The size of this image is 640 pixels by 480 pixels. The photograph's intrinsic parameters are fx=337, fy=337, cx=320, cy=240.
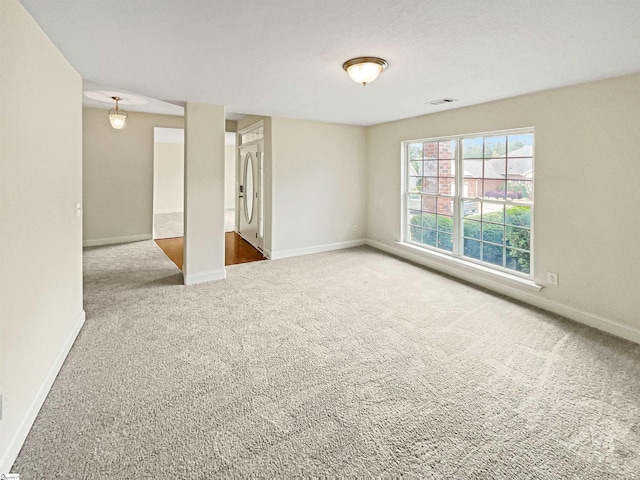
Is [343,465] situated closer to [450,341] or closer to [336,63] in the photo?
[450,341]

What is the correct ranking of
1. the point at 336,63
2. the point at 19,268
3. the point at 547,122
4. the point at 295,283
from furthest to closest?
the point at 295,283 < the point at 547,122 < the point at 336,63 < the point at 19,268

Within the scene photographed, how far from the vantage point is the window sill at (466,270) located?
388 centimetres

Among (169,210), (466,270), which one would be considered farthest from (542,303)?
(169,210)

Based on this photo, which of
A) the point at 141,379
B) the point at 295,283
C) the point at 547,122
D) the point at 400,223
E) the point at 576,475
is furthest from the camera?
the point at 400,223

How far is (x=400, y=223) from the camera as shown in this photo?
5.79 metres

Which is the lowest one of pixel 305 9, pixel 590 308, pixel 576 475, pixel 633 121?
pixel 576 475

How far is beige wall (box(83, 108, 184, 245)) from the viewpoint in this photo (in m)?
6.15

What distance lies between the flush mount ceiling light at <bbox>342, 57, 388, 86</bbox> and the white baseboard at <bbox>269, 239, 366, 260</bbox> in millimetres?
3482

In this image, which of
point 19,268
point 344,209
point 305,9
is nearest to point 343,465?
point 19,268

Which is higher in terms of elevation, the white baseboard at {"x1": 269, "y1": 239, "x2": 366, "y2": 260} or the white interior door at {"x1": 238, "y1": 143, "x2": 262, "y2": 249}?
the white interior door at {"x1": 238, "y1": 143, "x2": 262, "y2": 249}

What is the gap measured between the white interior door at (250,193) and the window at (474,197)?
2672 mm

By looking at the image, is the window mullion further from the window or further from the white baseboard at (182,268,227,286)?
the white baseboard at (182,268,227,286)

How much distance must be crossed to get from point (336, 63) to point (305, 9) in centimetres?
91

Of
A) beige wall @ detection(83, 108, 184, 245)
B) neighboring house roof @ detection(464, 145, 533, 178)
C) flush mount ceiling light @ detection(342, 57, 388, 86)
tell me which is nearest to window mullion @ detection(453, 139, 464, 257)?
neighboring house roof @ detection(464, 145, 533, 178)
